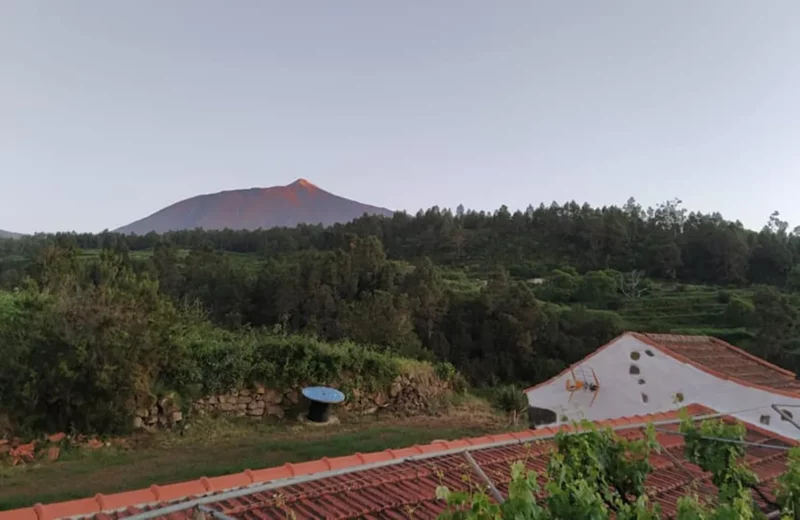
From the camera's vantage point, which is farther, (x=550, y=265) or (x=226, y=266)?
(x=550, y=265)

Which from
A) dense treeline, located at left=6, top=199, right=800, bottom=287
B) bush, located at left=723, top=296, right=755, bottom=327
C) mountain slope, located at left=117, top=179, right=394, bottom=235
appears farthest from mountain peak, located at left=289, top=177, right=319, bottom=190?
bush, located at left=723, top=296, right=755, bottom=327

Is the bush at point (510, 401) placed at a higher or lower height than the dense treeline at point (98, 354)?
lower

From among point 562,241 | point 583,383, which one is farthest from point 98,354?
point 562,241

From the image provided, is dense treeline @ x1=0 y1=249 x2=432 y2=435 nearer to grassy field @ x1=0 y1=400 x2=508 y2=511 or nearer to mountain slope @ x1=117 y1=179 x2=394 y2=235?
grassy field @ x1=0 y1=400 x2=508 y2=511

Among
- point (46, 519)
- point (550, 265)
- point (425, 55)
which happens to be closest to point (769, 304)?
point (550, 265)

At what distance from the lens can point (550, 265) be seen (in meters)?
43.6

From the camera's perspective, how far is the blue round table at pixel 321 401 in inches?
388

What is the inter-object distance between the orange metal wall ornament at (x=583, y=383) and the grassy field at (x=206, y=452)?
2257mm

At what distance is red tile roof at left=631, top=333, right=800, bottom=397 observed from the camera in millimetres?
7488

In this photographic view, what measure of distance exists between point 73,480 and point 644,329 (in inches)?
1128

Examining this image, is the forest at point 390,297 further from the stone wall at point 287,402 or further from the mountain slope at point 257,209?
the mountain slope at point 257,209

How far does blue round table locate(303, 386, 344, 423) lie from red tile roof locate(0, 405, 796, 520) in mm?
5378

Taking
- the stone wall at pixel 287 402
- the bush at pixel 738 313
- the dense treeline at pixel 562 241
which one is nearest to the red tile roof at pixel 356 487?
the stone wall at pixel 287 402

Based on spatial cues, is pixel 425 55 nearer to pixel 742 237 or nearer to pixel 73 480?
pixel 73 480
